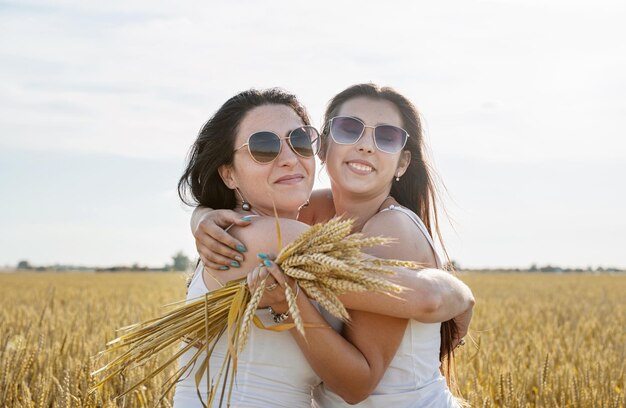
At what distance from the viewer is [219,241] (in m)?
2.65

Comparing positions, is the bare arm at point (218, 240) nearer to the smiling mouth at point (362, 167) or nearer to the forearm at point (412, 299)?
the forearm at point (412, 299)

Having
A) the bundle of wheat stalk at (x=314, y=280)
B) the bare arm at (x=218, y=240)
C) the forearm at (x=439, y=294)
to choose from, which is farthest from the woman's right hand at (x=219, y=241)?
the forearm at (x=439, y=294)

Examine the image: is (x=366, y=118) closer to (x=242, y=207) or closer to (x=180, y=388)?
(x=242, y=207)

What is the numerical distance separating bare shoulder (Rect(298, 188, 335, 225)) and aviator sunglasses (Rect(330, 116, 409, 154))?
61 centimetres

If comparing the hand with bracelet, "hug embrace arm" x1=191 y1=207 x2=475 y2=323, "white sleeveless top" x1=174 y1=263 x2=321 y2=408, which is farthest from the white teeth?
the hand with bracelet

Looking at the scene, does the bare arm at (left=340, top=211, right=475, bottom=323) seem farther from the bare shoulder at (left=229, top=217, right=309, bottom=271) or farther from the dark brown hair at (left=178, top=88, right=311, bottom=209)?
the dark brown hair at (left=178, top=88, right=311, bottom=209)

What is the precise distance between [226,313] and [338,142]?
3.74 ft

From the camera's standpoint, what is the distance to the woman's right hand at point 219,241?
2.57 meters

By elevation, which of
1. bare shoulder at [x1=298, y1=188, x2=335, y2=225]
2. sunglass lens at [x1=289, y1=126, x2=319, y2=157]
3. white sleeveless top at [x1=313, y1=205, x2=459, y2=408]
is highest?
sunglass lens at [x1=289, y1=126, x2=319, y2=157]

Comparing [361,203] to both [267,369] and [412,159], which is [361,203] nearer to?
[412,159]

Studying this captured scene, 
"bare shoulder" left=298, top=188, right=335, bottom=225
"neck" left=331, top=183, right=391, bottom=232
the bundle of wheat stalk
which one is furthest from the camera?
"bare shoulder" left=298, top=188, right=335, bottom=225

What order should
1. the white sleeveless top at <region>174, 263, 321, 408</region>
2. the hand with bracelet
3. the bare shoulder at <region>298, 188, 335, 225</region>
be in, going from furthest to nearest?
the bare shoulder at <region>298, 188, 335, 225</region> → the white sleeveless top at <region>174, 263, 321, 408</region> → the hand with bracelet

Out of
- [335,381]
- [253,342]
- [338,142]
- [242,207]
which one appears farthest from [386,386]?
[338,142]

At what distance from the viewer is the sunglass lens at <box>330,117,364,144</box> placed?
131 inches
